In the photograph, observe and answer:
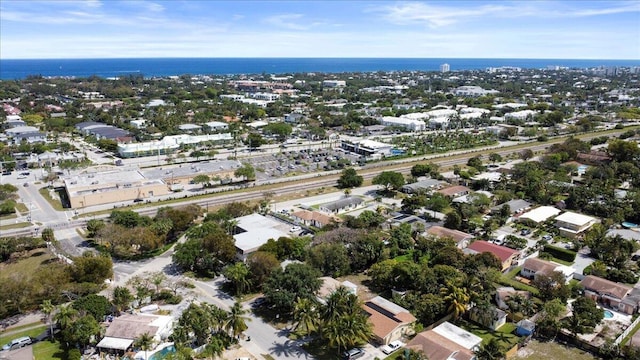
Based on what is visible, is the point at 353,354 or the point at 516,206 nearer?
the point at 353,354

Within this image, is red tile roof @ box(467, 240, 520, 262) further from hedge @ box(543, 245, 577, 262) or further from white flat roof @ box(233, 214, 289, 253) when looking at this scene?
white flat roof @ box(233, 214, 289, 253)

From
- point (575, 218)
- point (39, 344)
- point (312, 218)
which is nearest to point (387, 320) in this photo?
point (312, 218)

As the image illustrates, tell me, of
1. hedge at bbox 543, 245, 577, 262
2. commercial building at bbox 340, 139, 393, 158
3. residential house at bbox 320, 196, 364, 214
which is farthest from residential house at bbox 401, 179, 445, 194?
commercial building at bbox 340, 139, 393, 158

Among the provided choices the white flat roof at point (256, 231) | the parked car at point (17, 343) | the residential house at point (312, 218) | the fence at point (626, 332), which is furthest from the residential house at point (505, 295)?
the parked car at point (17, 343)

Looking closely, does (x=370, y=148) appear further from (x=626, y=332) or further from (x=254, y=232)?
(x=626, y=332)

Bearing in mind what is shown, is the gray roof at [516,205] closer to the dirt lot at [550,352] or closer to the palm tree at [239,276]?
the dirt lot at [550,352]

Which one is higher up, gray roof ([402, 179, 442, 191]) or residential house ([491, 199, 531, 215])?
gray roof ([402, 179, 442, 191])

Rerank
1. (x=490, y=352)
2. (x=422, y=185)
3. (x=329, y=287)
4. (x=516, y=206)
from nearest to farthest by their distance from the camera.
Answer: (x=490, y=352), (x=329, y=287), (x=516, y=206), (x=422, y=185)
